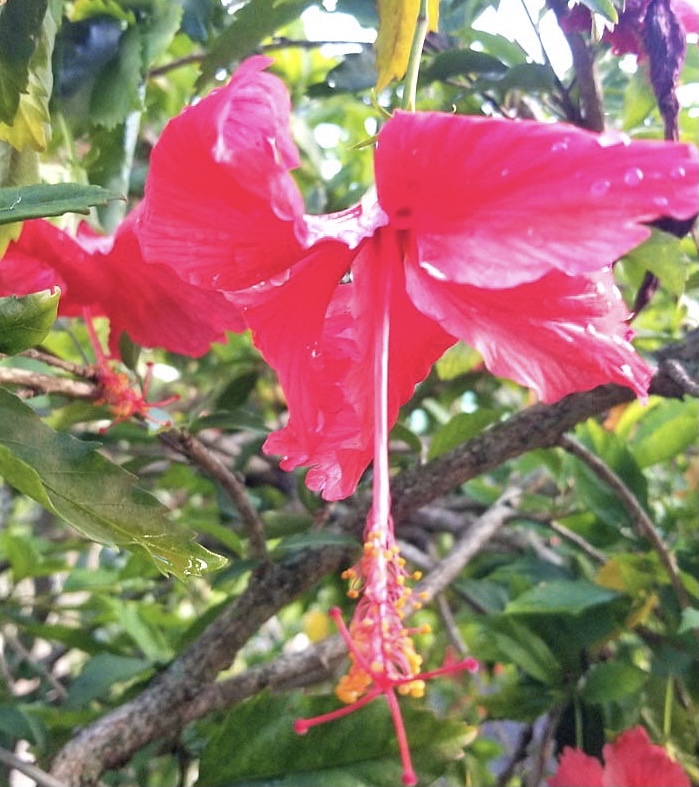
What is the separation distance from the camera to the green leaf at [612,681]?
812 mm

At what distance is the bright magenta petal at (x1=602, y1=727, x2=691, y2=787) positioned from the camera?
2.47ft

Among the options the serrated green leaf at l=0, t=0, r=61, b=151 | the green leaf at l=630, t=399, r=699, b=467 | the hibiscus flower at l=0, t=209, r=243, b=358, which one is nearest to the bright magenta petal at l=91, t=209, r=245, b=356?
the hibiscus flower at l=0, t=209, r=243, b=358

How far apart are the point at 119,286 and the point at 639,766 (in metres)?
0.65

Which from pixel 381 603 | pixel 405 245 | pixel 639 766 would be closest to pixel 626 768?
pixel 639 766

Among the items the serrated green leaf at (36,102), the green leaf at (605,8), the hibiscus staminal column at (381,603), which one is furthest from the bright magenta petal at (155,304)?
the green leaf at (605,8)

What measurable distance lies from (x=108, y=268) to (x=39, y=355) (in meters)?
0.11

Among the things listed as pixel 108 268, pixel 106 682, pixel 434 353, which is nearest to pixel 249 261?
pixel 434 353

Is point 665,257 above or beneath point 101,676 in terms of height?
above

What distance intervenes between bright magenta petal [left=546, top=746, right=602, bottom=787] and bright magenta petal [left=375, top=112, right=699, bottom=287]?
1.93 feet

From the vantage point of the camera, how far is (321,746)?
63 centimetres

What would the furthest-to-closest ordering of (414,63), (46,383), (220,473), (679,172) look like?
1. (220,473)
2. (46,383)
3. (414,63)
4. (679,172)

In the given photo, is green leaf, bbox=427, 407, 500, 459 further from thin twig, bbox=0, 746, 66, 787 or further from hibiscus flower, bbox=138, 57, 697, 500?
thin twig, bbox=0, 746, 66, 787

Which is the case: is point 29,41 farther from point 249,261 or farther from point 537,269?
point 537,269

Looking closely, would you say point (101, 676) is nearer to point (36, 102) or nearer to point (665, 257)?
Result: point (36, 102)
